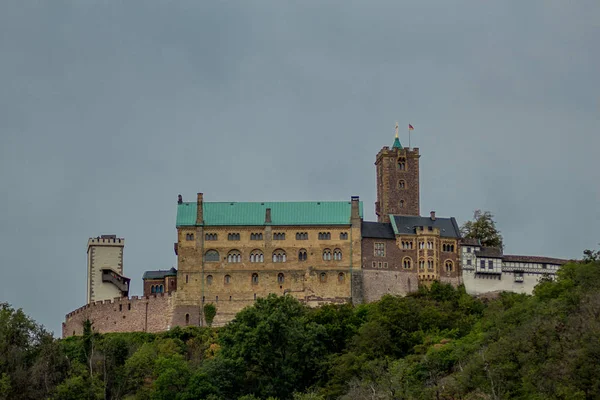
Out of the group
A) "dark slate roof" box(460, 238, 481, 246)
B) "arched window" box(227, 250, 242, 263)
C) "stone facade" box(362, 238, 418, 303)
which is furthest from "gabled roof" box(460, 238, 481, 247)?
"arched window" box(227, 250, 242, 263)

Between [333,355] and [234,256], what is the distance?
24135 mm

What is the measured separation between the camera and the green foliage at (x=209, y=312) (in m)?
112

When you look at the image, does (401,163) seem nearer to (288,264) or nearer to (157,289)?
(288,264)

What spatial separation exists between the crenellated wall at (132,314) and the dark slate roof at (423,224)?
21.3 metres

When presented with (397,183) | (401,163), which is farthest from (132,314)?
(401,163)

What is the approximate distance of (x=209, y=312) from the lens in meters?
113

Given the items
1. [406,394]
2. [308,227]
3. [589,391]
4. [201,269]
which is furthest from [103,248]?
[589,391]

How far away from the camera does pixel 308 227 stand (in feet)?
378

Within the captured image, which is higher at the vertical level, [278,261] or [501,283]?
[278,261]

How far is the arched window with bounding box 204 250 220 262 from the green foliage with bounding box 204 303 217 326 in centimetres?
397

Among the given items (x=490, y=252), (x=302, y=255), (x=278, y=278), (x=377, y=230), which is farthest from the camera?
(x=377, y=230)

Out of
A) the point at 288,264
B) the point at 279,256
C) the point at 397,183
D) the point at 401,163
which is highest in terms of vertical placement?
the point at 401,163

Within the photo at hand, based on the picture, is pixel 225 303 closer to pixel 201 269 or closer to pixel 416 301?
pixel 201 269

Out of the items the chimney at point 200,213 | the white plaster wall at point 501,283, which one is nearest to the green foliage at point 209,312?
the chimney at point 200,213
